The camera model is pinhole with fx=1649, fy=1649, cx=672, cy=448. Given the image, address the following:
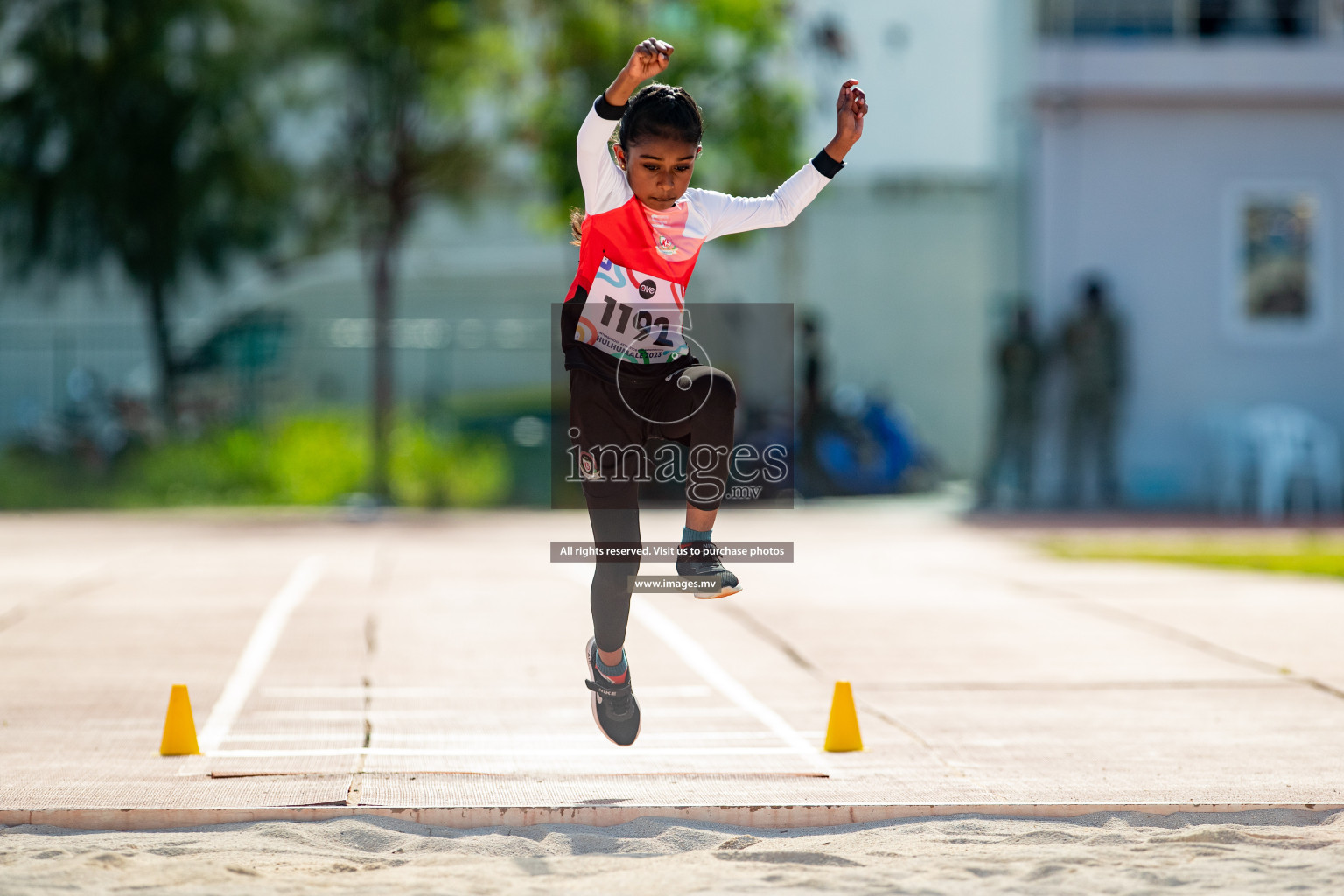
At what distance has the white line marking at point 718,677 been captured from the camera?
6.67 meters

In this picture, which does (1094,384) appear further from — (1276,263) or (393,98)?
(393,98)

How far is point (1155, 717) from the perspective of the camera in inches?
287

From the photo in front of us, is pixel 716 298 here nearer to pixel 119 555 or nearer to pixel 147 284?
pixel 147 284

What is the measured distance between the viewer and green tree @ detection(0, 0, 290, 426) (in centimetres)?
1992

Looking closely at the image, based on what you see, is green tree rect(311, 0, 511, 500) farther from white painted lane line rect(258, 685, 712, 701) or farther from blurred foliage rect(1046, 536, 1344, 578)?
white painted lane line rect(258, 685, 712, 701)

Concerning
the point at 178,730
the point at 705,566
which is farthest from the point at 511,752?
the point at 705,566

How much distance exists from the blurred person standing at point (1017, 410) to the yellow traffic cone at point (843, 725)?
1222 cm

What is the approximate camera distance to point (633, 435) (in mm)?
5520

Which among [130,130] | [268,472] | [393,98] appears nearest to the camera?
[393,98]

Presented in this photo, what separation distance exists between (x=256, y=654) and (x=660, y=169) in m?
4.62

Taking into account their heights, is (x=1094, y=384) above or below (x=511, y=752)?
above

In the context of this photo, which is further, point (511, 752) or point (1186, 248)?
point (1186, 248)

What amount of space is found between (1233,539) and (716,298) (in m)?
7.11

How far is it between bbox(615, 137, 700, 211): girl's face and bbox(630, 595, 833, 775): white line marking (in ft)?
7.38
